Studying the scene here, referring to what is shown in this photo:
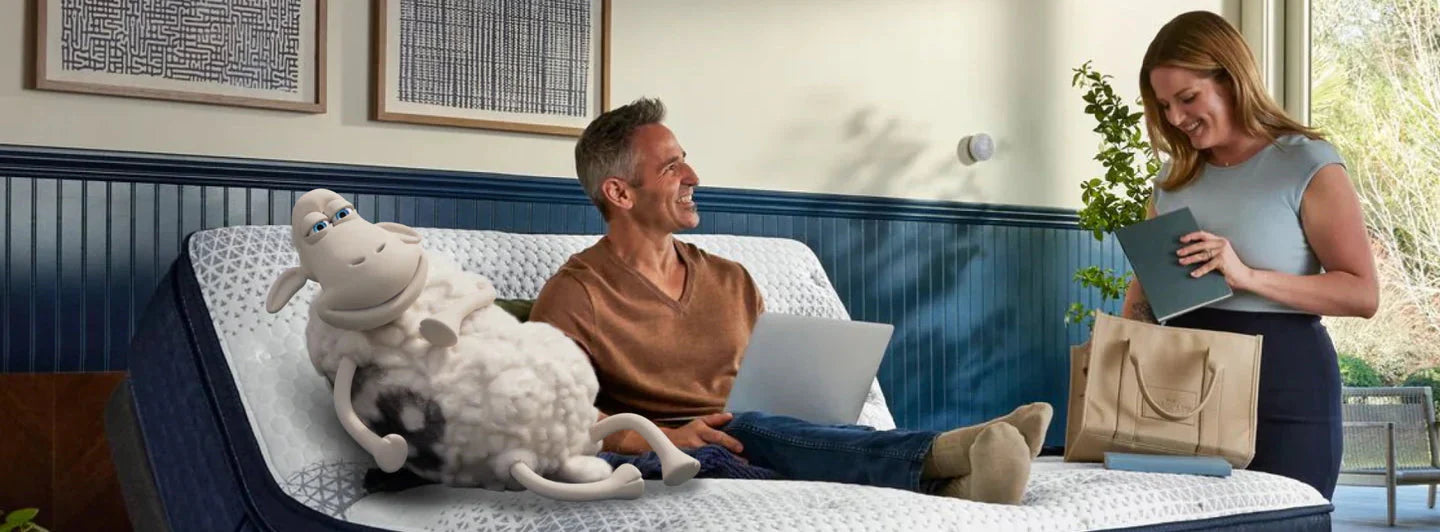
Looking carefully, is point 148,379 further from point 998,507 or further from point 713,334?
point 998,507

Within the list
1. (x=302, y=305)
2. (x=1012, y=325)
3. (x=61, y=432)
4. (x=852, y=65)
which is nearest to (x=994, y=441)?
(x=302, y=305)

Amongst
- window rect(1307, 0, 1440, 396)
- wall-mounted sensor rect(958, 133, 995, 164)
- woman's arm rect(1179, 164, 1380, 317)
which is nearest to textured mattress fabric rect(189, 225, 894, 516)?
woman's arm rect(1179, 164, 1380, 317)

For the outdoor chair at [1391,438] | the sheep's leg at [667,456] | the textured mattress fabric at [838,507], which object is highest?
the sheep's leg at [667,456]

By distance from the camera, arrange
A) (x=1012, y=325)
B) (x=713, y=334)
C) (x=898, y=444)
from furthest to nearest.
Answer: (x=1012, y=325) → (x=713, y=334) → (x=898, y=444)

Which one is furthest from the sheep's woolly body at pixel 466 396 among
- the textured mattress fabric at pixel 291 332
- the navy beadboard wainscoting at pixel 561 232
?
the navy beadboard wainscoting at pixel 561 232

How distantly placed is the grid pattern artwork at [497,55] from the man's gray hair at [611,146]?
869 mm

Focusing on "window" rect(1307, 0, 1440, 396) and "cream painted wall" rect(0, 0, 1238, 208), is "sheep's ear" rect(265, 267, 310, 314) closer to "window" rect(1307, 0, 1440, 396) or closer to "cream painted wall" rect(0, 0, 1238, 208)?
"cream painted wall" rect(0, 0, 1238, 208)

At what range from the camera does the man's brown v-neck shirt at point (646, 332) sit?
2.32 meters

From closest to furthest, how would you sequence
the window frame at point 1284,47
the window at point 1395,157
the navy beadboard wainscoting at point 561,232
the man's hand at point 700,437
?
the man's hand at point 700,437 < the navy beadboard wainscoting at point 561,232 < the window at point 1395,157 < the window frame at point 1284,47

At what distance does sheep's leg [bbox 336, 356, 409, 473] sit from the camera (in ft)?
5.71

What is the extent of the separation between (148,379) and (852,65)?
7.89 feet

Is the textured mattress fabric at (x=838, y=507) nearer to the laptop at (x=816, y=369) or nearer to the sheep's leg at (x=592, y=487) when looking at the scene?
the sheep's leg at (x=592, y=487)

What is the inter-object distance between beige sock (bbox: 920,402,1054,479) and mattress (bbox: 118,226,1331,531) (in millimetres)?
94

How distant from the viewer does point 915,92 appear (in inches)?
167
